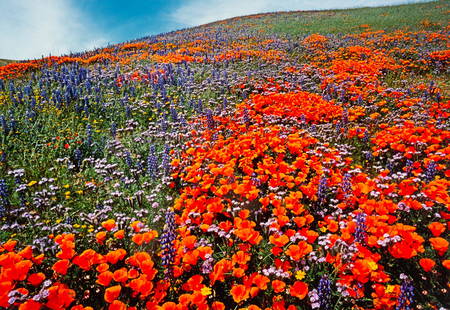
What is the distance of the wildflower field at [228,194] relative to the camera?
2.76 metres

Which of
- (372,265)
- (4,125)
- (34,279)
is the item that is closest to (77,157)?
(4,125)

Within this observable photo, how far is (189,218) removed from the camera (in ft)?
12.3

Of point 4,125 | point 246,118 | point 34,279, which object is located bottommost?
point 34,279

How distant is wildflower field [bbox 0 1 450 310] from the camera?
276 cm

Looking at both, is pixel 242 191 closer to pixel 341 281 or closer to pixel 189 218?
pixel 189 218

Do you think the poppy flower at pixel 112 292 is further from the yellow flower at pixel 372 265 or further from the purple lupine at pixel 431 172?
the purple lupine at pixel 431 172

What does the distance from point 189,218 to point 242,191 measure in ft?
2.91

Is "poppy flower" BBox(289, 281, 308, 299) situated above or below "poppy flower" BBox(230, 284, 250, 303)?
below

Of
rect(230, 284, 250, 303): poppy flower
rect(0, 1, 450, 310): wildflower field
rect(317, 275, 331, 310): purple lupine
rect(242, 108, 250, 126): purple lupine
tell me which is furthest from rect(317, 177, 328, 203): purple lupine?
rect(242, 108, 250, 126): purple lupine

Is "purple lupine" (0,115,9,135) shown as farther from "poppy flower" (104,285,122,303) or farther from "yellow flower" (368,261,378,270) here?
"yellow flower" (368,261,378,270)

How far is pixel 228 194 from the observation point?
467cm

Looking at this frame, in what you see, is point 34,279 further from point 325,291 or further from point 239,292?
point 325,291

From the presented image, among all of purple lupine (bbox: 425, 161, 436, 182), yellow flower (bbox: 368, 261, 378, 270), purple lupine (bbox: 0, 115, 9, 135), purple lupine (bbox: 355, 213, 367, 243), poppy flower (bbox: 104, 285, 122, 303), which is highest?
purple lupine (bbox: 0, 115, 9, 135)

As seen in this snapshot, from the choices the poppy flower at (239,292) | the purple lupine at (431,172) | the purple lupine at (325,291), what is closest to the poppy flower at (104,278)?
the poppy flower at (239,292)
